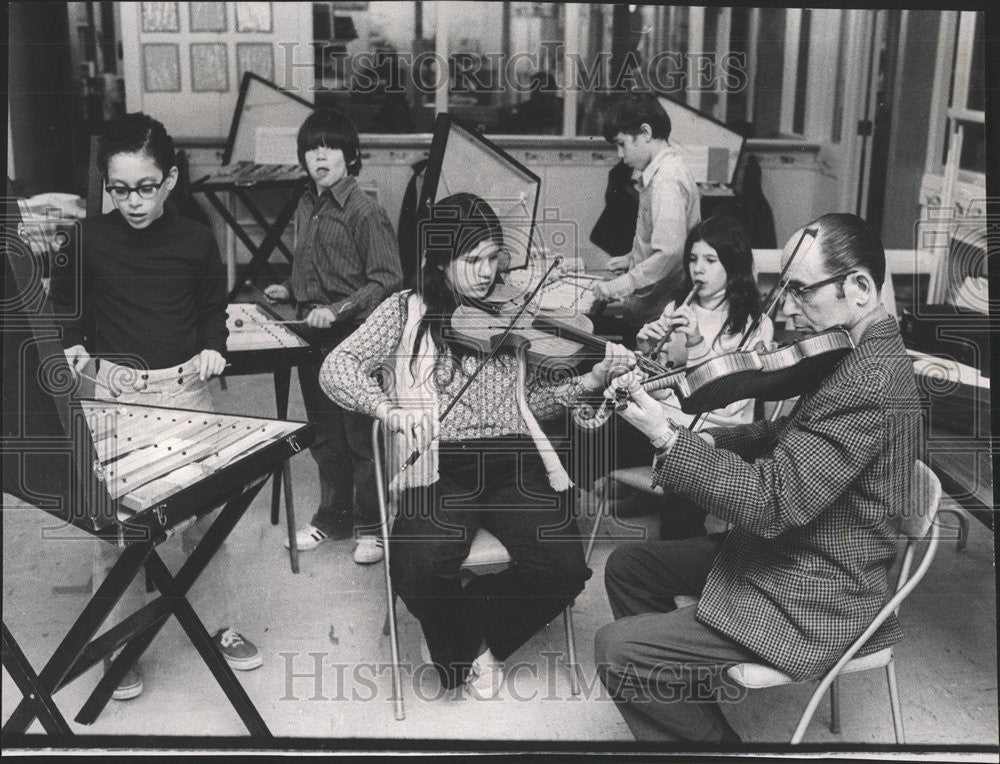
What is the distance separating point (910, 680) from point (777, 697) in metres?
0.39

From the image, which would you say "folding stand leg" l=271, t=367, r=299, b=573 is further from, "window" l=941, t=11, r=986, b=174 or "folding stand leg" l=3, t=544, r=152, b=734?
"window" l=941, t=11, r=986, b=174

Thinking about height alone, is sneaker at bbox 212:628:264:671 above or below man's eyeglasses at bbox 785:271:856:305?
below

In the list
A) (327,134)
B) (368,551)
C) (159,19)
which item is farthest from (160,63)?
(368,551)

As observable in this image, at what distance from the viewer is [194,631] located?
2.67 m

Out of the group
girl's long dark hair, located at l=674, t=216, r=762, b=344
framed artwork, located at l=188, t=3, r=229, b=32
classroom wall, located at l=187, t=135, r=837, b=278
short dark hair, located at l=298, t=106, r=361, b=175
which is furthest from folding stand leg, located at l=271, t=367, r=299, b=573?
framed artwork, located at l=188, t=3, r=229, b=32

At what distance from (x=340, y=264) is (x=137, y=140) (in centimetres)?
88

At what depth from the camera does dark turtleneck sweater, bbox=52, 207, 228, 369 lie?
3000 mm

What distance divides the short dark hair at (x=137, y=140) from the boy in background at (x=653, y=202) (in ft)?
5.06

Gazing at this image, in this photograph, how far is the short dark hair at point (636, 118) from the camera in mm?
3768

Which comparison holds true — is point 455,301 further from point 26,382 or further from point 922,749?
point 922,749

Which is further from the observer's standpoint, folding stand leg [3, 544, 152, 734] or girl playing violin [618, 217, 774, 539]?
girl playing violin [618, 217, 774, 539]

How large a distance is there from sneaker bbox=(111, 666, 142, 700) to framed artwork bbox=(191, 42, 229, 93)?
329 centimetres

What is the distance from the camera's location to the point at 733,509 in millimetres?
2287

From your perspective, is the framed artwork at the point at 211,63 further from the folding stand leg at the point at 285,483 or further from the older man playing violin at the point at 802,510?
the older man playing violin at the point at 802,510
